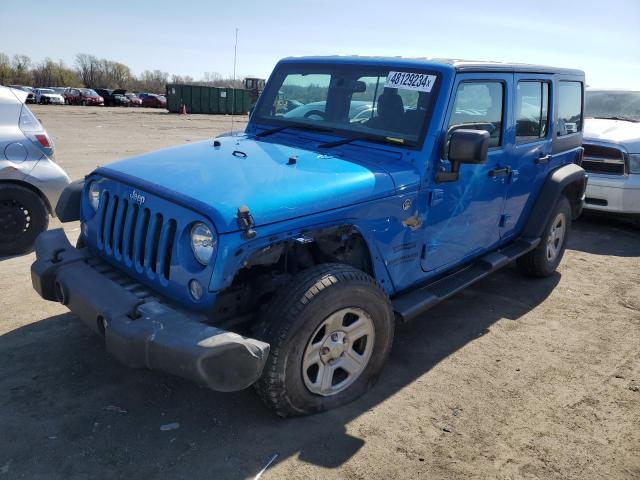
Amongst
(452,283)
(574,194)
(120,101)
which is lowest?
(452,283)

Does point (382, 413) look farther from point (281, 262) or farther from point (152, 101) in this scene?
point (152, 101)

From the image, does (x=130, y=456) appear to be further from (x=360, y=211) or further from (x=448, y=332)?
(x=448, y=332)

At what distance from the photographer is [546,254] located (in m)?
5.31

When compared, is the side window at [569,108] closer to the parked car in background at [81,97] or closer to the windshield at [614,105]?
the windshield at [614,105]

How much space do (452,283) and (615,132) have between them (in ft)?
17.2

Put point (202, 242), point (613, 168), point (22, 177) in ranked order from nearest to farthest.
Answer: point (202, 242) < point (22, 177) < point (613, 168)

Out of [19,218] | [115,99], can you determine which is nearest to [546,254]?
[19,218]

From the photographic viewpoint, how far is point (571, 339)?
4.23m

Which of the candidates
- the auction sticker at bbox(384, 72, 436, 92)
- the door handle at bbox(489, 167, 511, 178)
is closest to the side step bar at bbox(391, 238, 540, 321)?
the door handle at bbox(489, 167, 511, 178)

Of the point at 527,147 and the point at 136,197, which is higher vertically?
the point at 527,147

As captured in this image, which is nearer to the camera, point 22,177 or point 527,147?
point 527,147

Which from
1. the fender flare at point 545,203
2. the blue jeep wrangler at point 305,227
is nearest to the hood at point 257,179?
the blue jeep wrangler at point 305,227

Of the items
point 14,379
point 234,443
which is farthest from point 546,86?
point 14,379

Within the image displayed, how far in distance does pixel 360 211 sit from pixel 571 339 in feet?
7.66
